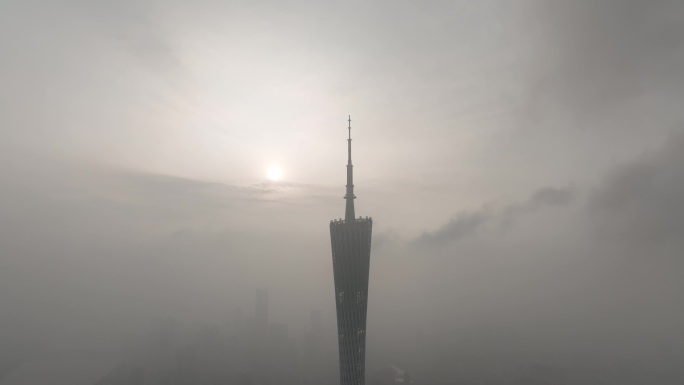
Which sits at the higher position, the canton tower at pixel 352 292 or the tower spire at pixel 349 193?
the tower spire at pixel 349 193

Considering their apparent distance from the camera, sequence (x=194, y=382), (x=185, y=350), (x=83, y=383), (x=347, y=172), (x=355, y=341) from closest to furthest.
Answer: (x=355, y=341), (x=347, y=172), (x=83, y=383), (x=194, y=382), (x=185, y=350)

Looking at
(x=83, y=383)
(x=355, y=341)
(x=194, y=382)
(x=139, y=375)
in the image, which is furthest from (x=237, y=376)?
(x=355, y=341)

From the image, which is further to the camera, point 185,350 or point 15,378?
point 185,350

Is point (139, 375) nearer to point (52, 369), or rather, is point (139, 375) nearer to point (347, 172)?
point (52, 369)

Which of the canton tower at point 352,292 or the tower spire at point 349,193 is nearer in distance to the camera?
the canton tower at point 352,292

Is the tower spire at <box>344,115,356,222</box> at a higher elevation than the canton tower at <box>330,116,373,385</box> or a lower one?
higher

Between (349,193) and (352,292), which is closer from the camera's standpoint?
(352,292)

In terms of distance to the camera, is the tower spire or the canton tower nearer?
the canton tower

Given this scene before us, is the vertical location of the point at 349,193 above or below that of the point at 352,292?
above
